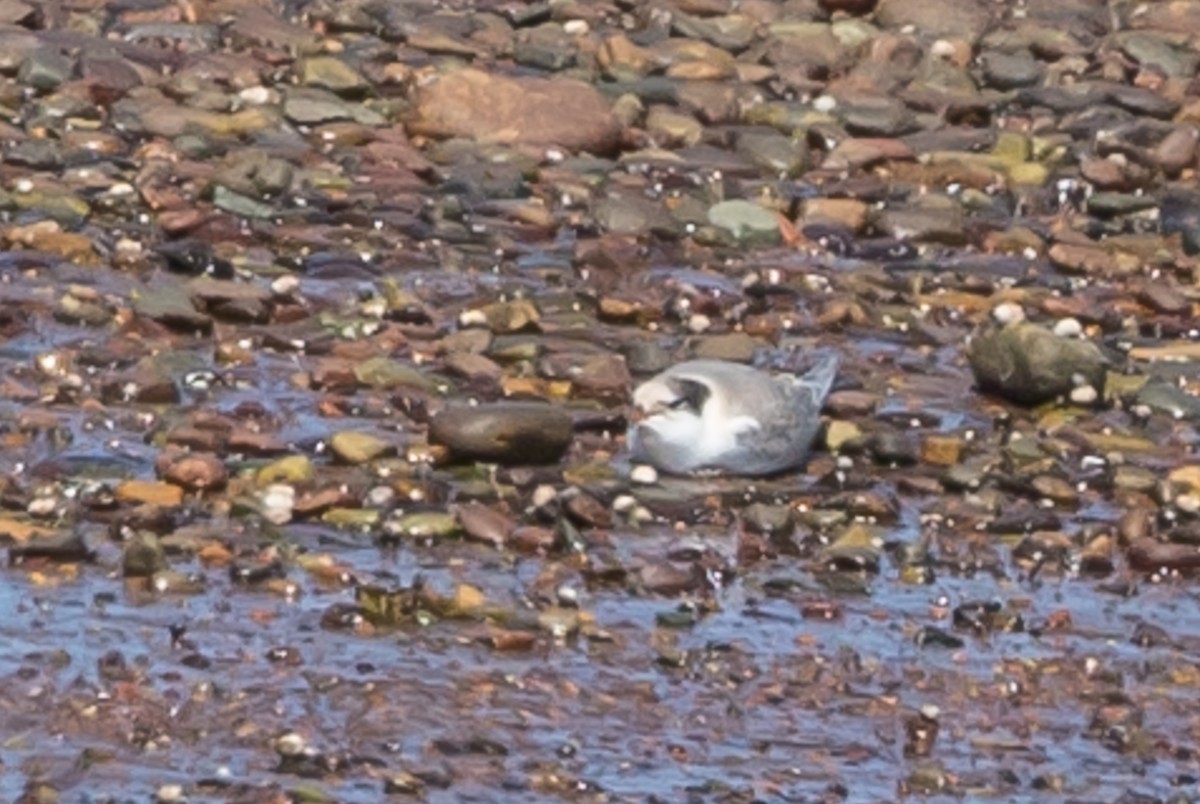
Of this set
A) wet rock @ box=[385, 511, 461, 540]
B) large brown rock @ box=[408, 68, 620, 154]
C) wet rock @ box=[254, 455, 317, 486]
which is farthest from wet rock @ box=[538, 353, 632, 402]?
large brown rock @ box=[408, 68, 620, 154]

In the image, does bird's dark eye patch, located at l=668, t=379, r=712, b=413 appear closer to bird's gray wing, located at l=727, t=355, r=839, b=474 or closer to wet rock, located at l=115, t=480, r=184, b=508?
bird's gray wing, located at l=727, t=355, r=839, b=474

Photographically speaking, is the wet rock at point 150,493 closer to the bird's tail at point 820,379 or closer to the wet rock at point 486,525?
the wet rock at point 486,525

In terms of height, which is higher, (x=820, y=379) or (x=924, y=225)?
(x=820, y=379)

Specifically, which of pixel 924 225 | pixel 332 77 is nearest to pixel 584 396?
pixel 924 225

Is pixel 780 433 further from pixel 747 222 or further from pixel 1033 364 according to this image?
pixel 747 222

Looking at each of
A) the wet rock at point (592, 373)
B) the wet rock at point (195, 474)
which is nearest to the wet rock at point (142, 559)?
the wet rock at point (195, 474)

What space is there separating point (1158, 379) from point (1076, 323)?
2.44 ft

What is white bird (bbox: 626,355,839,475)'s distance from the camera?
1095cm

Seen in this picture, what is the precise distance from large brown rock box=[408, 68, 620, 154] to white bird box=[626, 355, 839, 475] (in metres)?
3.73

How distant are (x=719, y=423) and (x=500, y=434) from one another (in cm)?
72

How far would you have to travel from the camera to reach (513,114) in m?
15.0

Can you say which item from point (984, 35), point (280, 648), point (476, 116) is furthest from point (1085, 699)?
point (984, 35)

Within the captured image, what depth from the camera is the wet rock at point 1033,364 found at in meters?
12.0

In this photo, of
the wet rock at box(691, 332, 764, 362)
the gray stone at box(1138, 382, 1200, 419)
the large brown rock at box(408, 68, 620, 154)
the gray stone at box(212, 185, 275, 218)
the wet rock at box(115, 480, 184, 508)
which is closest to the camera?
the wet rock at box(115, 480, 184, 508)
